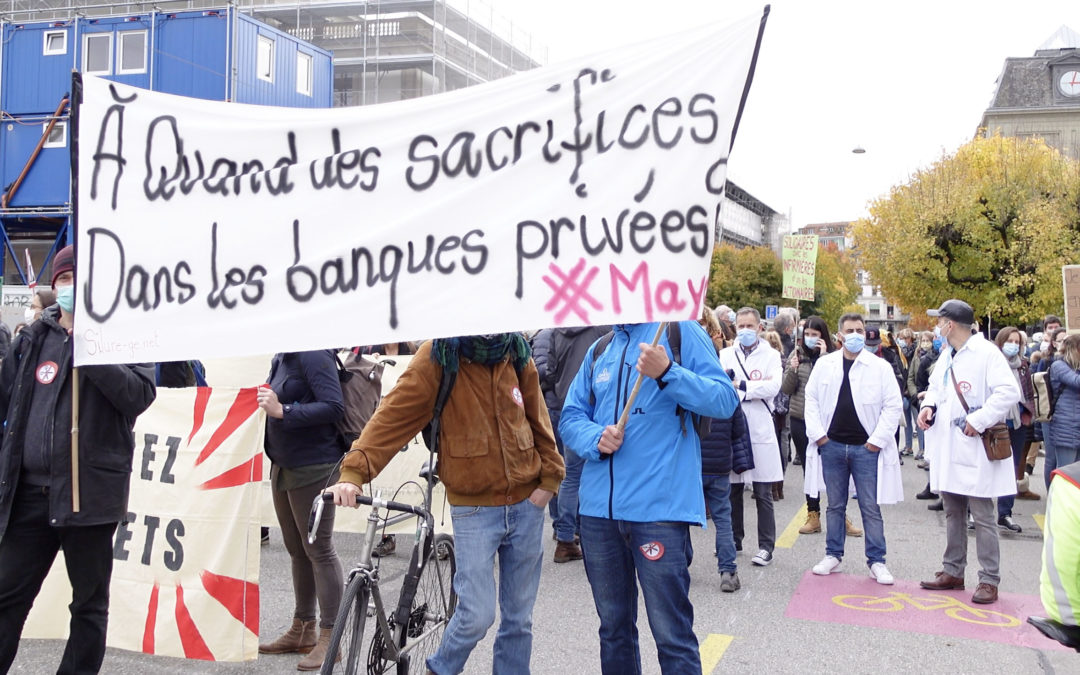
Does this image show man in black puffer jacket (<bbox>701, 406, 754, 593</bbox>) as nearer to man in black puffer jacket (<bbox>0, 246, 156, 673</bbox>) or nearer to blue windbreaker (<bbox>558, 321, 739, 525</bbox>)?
blue windbreaker (<bbox>558, 321, 739, 525</bbox>)

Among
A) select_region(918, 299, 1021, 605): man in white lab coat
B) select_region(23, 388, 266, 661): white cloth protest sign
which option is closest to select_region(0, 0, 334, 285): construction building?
select_region(23, 388, 266, 661): white cloth protest sign

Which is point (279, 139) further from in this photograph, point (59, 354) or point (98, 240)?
point (59, 354)

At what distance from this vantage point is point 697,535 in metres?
8.45

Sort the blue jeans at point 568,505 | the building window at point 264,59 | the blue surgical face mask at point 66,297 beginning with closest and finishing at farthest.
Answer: the blue surgical face mask at point 66,297 → the blue jeans at point 568,505 → the building window at point 264,59

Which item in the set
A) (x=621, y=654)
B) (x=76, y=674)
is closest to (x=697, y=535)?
(x=621, y=654)

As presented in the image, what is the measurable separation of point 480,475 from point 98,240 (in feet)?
5.81

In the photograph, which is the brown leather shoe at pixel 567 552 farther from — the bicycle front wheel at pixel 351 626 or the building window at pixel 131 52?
the building window at pixel 131 52

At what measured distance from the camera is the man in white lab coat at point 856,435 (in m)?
6.91

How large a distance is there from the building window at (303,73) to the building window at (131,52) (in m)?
4.76

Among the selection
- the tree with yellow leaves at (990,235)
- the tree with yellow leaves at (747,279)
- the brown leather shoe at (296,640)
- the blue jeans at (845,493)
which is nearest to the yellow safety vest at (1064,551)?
the brown leather shoe at (296,640)

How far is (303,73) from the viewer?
3092cm

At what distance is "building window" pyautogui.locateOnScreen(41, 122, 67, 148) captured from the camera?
2784cm

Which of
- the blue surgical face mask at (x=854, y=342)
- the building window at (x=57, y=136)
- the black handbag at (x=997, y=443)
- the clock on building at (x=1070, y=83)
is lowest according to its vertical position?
the black handbag at (x=997, y=443)

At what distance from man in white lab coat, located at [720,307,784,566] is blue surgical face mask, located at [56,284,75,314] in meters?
4.76
